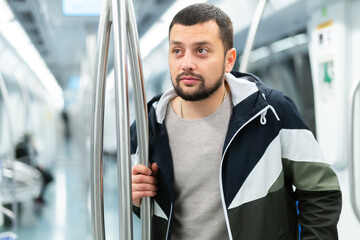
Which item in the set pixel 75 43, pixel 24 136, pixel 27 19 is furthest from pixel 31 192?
pixel 75 43

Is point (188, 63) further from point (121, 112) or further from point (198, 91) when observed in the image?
point (121, 112)

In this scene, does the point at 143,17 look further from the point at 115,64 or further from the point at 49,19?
the point at 115,64

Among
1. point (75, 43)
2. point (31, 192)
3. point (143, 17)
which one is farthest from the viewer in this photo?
point (75, 43)

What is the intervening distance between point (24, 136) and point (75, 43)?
2427mm

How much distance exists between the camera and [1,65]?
263 inches

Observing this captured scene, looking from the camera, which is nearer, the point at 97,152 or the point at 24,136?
the point at 97,152

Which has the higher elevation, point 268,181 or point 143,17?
point 143,17

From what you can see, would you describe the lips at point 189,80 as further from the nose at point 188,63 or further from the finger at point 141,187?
the finger at point 141,187

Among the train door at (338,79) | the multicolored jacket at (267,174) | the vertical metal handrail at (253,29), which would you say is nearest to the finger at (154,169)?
the multicolored jacket at (267,174)

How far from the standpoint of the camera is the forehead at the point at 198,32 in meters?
1.31

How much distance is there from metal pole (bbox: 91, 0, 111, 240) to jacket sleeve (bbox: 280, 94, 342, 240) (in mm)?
640

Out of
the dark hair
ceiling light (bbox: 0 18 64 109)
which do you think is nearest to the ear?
the dark hair

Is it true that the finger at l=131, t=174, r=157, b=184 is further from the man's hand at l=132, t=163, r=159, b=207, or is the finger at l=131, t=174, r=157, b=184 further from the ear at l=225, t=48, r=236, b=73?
the ear at l=225, t=48, r=236, b=73

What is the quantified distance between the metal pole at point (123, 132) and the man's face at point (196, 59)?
23 centimetres
